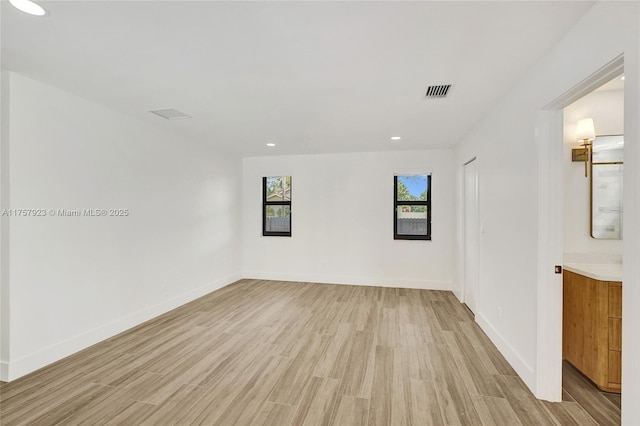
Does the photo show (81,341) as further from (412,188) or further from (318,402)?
(412,188)

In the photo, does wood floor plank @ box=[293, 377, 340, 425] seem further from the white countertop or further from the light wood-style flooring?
the white countertop

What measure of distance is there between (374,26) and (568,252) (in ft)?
9.29

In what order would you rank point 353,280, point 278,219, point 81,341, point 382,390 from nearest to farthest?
1. point 382,390
2. point 81,341
3. point 353,280
4. point 278,219

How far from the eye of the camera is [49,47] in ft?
6.67

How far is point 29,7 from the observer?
1.62 meters

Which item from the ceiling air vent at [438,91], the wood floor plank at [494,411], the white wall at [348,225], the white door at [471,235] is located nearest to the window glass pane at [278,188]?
the white wall at [348,225]

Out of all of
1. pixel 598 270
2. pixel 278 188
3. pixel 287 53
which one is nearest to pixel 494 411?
pixel 598 270

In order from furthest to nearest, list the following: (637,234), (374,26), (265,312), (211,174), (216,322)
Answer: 1. (211,174)
2. (265,312)
3. (216,322)
4. (374,26)
5. (637,234)

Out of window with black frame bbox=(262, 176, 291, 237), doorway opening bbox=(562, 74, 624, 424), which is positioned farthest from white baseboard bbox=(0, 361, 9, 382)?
doorway opening bbox=(562, 74, 624, 424)

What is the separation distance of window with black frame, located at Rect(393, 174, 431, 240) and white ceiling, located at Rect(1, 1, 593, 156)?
2103mm

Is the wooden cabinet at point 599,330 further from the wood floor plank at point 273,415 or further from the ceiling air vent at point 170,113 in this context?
the ceiling air vent at point 170,113

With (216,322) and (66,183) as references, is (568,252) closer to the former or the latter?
(216,322)

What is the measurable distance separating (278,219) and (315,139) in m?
2.20

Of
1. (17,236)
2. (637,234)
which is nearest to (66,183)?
(17,236)
